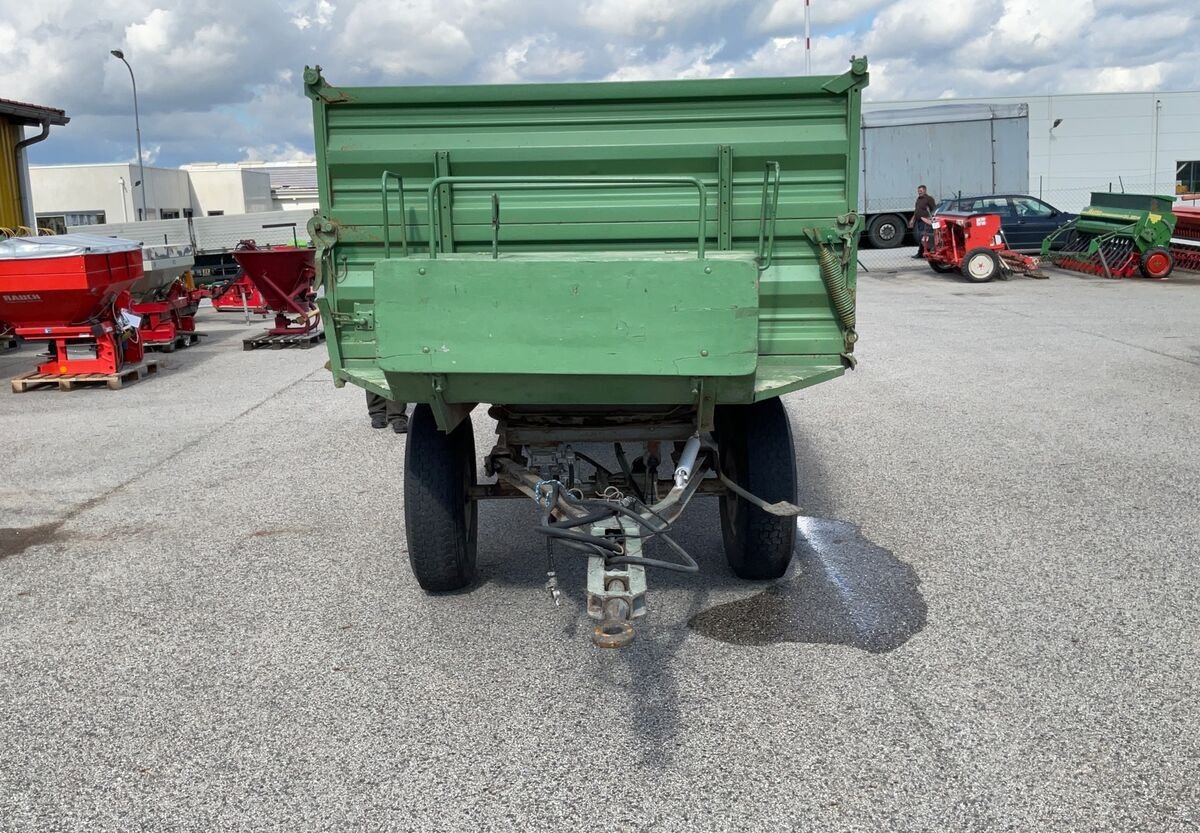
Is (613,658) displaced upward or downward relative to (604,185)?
downward

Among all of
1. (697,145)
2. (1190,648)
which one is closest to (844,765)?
(1190,648)

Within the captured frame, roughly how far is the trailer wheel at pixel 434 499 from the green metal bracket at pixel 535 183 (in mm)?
787

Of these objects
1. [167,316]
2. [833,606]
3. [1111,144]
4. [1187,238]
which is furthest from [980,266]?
[833,606]

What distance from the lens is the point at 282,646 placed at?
406cm

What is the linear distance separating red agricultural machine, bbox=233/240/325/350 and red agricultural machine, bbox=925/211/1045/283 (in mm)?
12534

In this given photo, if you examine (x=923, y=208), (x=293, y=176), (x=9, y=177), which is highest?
(x=293, y=176)

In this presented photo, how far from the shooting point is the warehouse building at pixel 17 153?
14.6 meters

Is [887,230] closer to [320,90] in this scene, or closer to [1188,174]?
[1188,174]

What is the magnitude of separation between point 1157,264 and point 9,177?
63.7 ft

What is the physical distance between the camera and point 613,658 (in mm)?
3869

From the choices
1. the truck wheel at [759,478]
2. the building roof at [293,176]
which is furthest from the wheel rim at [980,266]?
the building roof at [293,176]

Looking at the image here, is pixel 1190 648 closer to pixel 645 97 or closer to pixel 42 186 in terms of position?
pixel 645 97

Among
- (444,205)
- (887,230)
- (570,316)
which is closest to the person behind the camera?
Answer: (570,316)

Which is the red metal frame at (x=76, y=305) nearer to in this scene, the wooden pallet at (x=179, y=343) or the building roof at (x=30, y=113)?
the wooden pallet at (x=179, y=343)
